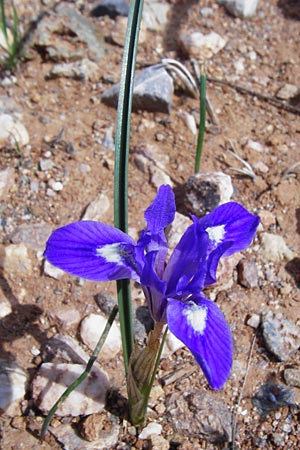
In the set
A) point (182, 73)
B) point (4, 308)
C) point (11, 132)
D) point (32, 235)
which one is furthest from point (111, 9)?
point (4, 308)

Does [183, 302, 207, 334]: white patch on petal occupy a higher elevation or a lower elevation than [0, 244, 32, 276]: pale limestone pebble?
higher

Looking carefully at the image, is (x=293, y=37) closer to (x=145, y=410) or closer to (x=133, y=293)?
(x=133, y=293)

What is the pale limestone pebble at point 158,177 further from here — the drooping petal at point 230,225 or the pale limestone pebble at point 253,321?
the drooping petal at point 230,225

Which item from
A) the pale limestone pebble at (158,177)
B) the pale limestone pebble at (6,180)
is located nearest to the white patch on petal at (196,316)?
the pale limestone pebble at (158,177)

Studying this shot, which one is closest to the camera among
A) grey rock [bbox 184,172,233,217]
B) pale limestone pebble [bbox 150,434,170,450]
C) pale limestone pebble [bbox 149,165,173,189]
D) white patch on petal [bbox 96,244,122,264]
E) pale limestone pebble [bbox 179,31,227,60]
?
white patch on petal [bbox 96,244,122,264]

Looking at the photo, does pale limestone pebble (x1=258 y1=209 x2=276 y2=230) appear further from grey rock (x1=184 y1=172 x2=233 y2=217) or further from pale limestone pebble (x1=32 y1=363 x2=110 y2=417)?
pale limestone pebble (x1=32 y1=363 x2=110 y2=417)

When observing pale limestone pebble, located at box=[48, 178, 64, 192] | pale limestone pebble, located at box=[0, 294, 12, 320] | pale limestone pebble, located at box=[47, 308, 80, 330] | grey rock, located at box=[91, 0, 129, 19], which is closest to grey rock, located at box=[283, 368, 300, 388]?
pale limestone pebble, located at box=[47, 308, 80, 330]

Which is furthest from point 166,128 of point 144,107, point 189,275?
point 189,275
